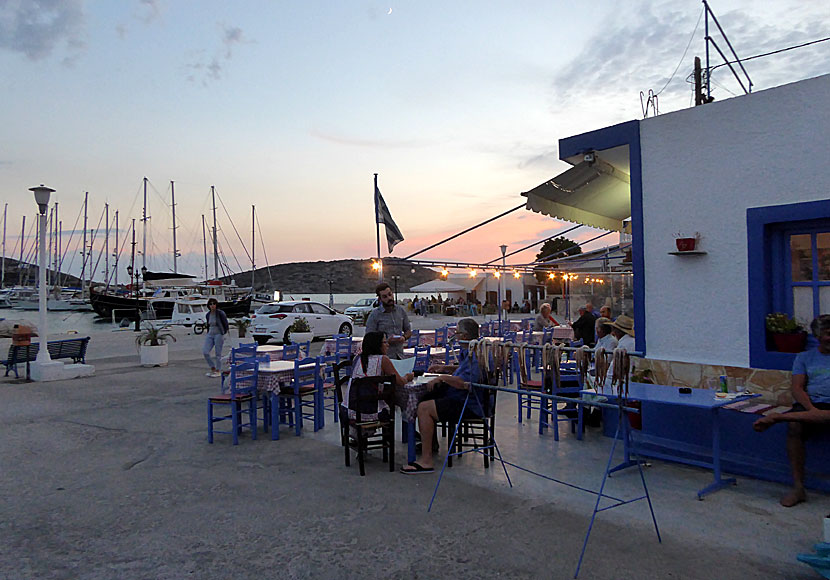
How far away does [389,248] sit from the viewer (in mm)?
11039

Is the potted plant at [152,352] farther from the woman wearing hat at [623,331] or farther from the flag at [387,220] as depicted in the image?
the woman wearing hat at [623,331]

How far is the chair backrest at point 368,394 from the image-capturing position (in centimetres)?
513

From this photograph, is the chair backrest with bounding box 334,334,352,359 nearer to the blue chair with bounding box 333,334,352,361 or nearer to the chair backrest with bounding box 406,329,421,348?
the blue chair with bounding box 333,334,352,361

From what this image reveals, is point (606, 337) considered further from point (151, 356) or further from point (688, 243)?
point (151, 356)

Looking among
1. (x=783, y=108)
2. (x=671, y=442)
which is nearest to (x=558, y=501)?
(x=671, y=442)

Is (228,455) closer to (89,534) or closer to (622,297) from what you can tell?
(89,534)

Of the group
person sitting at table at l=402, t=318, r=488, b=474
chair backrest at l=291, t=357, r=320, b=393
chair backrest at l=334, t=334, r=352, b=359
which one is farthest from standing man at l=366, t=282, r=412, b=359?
chair backrest at l=334, t=334, r=352, b=359

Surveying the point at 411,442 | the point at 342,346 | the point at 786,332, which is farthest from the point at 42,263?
the point at 786,332

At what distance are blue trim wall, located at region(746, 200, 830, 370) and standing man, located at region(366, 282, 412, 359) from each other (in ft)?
12.1

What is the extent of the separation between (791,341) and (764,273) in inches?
23.5

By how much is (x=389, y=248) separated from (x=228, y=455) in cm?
602

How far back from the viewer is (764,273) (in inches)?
190

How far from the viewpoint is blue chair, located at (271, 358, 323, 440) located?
6348 millimetres

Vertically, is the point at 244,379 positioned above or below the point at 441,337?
below
